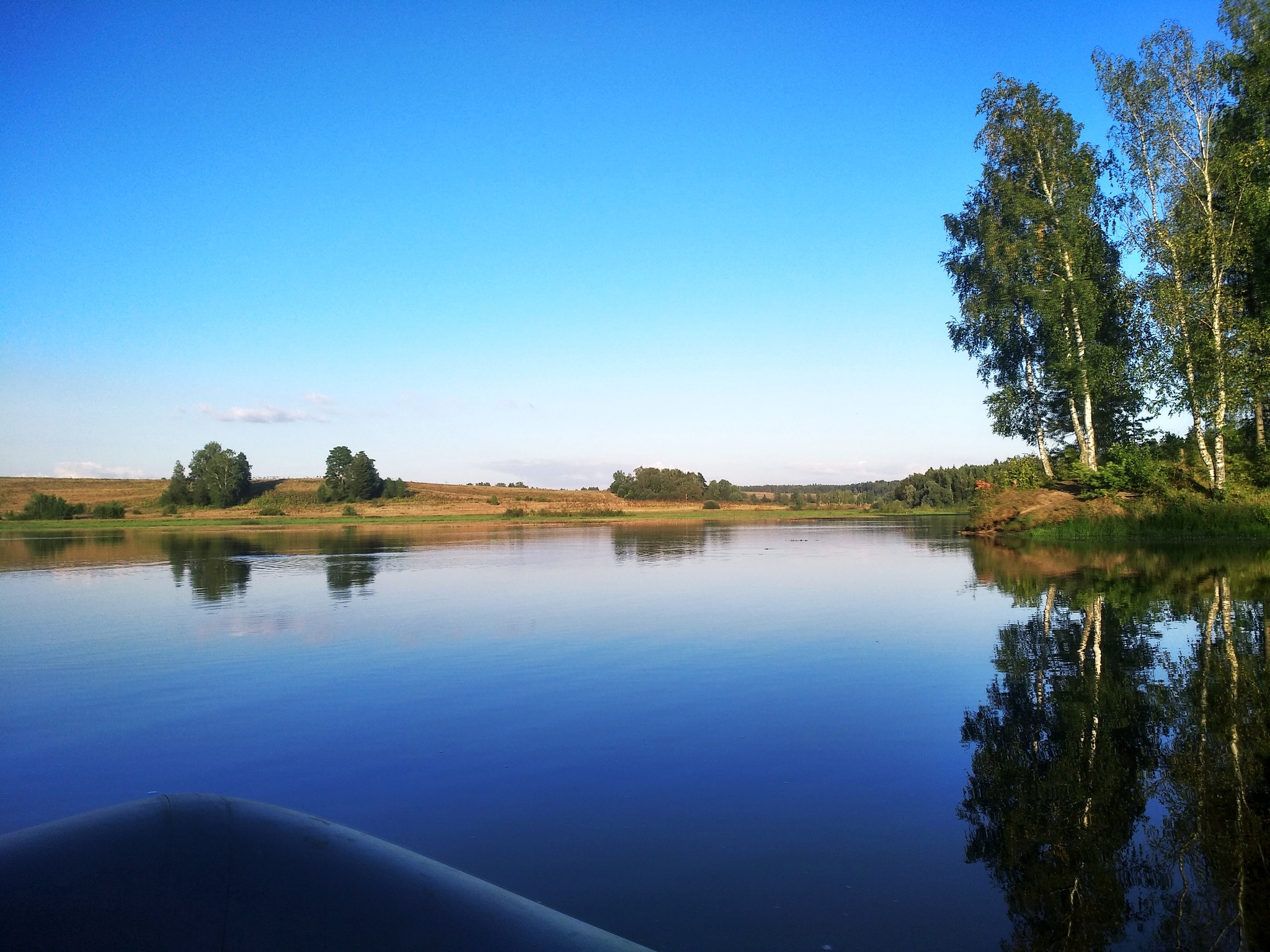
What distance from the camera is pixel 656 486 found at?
372 ft

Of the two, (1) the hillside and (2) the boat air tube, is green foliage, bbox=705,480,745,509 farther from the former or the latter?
(2) the boat air tube

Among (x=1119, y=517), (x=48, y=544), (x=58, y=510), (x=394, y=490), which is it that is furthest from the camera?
(x=394, y=490)

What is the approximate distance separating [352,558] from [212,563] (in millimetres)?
4181

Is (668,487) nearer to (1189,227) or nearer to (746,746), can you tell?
(1189,227)

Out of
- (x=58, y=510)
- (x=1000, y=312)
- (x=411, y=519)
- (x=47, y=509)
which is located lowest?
(x=411, y=519)

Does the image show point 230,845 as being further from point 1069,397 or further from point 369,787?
point 1069,397

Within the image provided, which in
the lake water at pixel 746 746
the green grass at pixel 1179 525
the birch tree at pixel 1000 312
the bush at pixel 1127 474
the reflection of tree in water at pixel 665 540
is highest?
the birch tree at pixel 1000 312

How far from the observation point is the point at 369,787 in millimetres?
5035

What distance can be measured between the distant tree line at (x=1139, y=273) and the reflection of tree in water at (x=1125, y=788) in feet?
61.4

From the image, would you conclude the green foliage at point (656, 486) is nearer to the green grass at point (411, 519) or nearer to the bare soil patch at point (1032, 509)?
the green grass at point (411, 519)

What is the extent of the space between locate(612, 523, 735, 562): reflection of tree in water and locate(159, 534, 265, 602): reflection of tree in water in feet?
35.7

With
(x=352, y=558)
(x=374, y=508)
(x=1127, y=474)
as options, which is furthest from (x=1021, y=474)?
(x=374, y=508)

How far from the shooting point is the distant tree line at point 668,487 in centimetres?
11225

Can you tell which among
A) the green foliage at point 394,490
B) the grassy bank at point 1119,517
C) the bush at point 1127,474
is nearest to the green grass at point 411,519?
the green foliage at point 394,490
